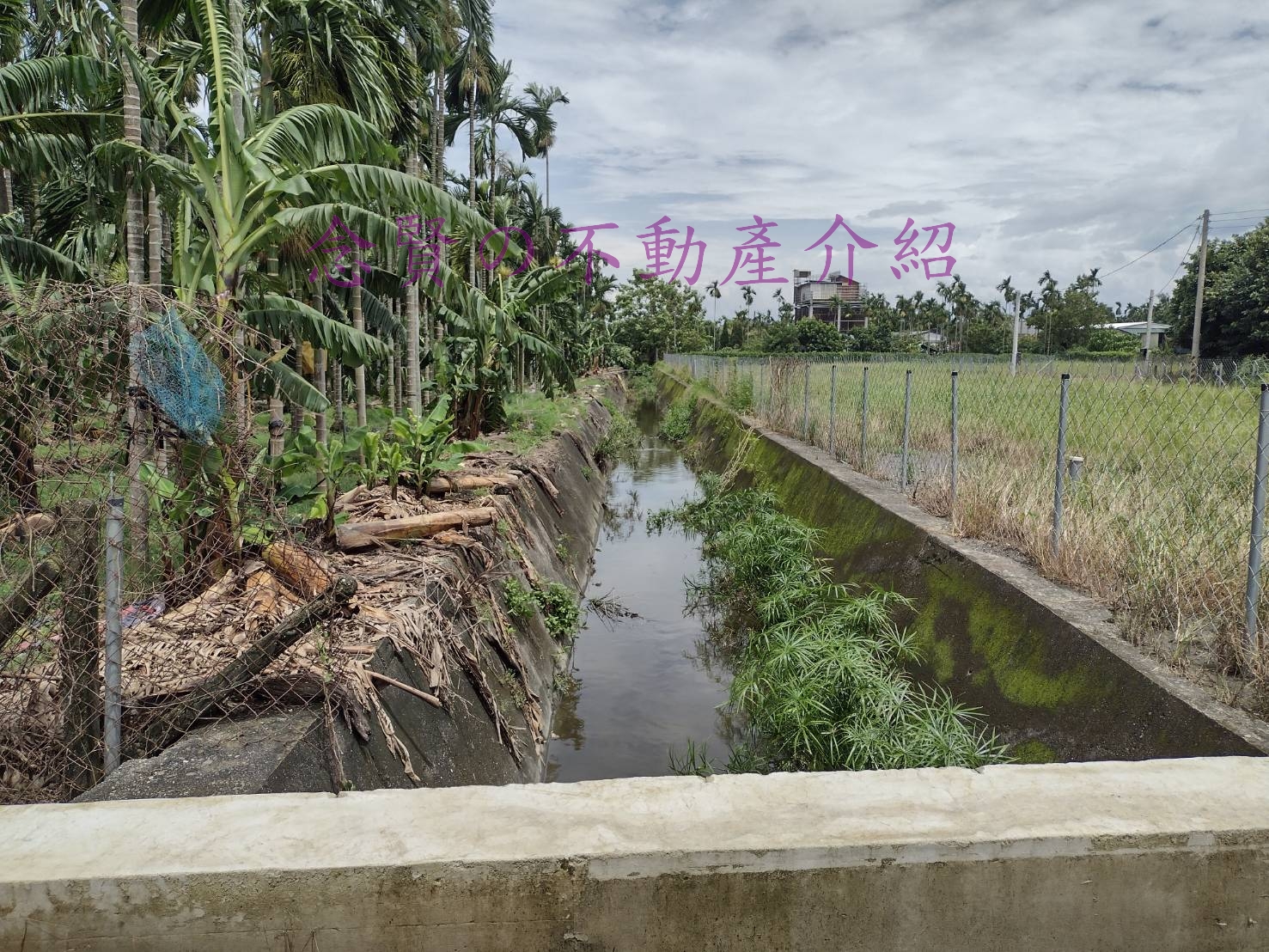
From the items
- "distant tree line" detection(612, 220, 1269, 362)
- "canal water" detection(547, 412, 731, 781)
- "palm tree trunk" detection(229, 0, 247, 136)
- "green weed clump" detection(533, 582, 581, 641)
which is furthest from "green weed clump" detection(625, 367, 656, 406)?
"green weed clump" detection(533, 582, 581, 641)

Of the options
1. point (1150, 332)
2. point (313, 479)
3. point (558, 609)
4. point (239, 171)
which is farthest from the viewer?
point (1150, 332)

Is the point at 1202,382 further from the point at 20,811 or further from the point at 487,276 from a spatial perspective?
the point at 487,276

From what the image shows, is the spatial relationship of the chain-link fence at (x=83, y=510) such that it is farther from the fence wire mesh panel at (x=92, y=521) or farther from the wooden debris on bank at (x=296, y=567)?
the wooden debris on bank at (x=296, y=567)

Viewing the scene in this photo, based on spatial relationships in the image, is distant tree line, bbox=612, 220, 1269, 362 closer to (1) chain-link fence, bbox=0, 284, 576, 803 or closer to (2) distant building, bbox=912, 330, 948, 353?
(2) distant building, bbox=912, 330, 948, 353

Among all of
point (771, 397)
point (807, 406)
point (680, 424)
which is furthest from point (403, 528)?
point (680, 424)

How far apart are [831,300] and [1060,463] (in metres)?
71.5

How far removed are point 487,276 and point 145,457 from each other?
55.6 ft

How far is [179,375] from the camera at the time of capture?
2994 mm

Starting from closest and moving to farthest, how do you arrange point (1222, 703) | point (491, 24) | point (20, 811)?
point (20, 811), point (1222, 703), point (491, 24)

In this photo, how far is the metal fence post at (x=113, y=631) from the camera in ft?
8.97

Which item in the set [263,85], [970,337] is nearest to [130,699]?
[263,85]

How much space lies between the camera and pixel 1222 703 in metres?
3.46

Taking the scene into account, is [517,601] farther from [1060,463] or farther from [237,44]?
[237,44]

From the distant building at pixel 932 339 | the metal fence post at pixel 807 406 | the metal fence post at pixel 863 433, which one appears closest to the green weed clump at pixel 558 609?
the metal fence post at pixel 863 433
